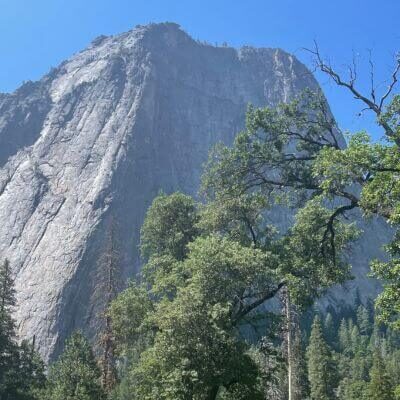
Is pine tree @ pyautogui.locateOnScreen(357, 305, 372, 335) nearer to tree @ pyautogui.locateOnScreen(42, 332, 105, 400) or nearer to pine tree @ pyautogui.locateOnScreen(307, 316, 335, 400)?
pine tree @ pyautogui.locateOnScreen(307, 316, 335, 400)

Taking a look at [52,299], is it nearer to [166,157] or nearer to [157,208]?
[166,157]

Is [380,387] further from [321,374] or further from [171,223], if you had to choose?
[171,223]

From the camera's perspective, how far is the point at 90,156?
139 m

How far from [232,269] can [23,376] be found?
24.6 meters

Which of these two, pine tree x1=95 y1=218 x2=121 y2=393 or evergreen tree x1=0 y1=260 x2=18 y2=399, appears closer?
pine tree x1=95 y1=218 x2=121 y2=393

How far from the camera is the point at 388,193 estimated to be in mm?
13250

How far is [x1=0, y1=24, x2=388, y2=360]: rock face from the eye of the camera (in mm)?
110312

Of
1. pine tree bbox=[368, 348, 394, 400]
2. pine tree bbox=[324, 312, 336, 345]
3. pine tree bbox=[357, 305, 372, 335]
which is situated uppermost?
pine tree bbox=[357, 305, 372, 335]

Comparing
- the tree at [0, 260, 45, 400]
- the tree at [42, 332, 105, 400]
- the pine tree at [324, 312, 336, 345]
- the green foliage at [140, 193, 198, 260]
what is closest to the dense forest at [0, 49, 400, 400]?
Result: the green foliage at [140, 193, 198, 260]

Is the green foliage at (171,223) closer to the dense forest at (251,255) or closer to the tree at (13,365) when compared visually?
the dense forest at (251,255)

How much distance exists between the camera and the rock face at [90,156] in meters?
110

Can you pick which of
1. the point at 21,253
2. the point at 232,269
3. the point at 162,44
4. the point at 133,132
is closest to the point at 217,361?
the point at 232,269

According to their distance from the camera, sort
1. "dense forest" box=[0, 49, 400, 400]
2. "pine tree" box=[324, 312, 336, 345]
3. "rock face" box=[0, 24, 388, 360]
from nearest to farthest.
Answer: "dense forest" box=[0, 49, 400, 400]
"rock face" box=[0, 24, 388, 360]
"pine tree" box=[324, 312, 336, 345]

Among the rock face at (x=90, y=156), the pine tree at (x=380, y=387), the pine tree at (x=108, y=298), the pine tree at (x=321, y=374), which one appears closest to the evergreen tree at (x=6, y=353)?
the pine tree at (x=108, y=298)
